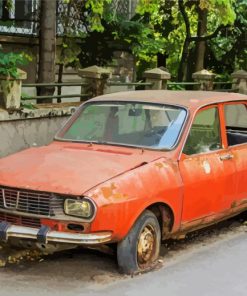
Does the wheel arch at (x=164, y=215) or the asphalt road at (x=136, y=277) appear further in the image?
the wheel arch at (x=164, y=215)

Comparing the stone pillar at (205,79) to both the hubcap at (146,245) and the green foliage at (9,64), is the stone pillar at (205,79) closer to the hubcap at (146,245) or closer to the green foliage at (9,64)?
the green foliage at (9,64)

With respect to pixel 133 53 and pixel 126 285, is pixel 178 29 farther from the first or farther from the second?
pixel 126 285

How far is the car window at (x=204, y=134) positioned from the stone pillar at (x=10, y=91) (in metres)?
3.78

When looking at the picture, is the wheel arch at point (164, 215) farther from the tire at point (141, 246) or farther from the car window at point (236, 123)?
the car window at point (236, 123)

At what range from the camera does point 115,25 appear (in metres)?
16.2

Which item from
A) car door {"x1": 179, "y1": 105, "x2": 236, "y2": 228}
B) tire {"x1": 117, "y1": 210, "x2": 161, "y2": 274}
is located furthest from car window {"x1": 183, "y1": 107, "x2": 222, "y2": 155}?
tire {"x1": 117, "y1": 210, "x2": 161, "y2": 274}

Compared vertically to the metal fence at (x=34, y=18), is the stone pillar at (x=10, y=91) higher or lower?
lower

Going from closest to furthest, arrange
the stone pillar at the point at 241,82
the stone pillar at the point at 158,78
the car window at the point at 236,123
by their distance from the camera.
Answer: the car window at the point at 236,123 → the stone pillar at the point at 158,78 → the stone pillar at the point at 241,82

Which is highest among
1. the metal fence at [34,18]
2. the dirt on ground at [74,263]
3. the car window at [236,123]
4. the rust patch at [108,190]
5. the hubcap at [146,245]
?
the metal fence at [34,18]

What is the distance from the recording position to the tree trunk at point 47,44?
1136 cm

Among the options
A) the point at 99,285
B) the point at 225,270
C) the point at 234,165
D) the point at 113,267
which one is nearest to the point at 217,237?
the point at 234,165

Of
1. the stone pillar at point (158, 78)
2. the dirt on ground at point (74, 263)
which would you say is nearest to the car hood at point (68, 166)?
the dirt on ground at point (74, 263)

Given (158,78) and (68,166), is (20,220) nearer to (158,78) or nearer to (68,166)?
(68,166)

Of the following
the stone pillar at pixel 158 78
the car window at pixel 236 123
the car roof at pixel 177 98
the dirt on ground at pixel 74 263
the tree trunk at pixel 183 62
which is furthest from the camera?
the tree trunk at pixel 183 62
